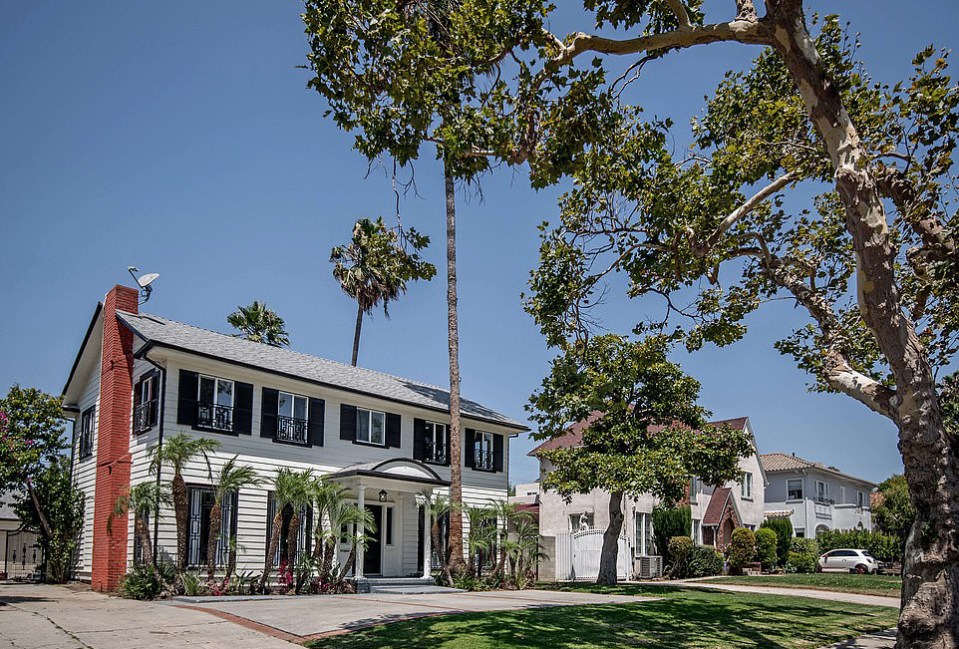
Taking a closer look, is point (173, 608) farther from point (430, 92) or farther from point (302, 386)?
point (430, 92)

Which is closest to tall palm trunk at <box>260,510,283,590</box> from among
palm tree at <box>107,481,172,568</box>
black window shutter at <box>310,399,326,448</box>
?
palm tree at <box>107,481,172,568</box>

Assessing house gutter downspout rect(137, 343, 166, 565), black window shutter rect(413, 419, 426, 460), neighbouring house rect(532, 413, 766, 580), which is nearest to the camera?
house gutter downspout rect(137, 343, 166, 565)

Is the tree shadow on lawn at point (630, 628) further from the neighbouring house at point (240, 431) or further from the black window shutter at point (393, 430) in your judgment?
the black window shutter at point (393, 430)

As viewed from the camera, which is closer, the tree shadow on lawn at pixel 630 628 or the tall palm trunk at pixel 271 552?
the tree shadow on lawn at pixel 630 628

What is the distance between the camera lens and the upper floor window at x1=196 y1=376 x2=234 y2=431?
21.7 metres

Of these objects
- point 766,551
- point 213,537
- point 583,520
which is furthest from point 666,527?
point 213,537

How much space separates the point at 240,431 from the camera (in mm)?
22391

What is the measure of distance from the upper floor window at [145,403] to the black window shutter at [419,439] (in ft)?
30.3

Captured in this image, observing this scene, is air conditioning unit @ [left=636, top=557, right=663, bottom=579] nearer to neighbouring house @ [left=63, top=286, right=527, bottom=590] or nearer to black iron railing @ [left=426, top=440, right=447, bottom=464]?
neighbouring house @ [left=63, top=286, right=527, bottom=590]

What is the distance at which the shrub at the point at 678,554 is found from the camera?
33719 mm

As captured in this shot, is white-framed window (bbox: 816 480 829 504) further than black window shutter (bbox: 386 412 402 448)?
Yes

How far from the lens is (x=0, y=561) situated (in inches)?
1617

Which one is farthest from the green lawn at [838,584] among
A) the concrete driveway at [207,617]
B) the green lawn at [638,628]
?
the concrete driveway at [207,617]

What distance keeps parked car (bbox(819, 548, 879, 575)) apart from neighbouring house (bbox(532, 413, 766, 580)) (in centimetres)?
401
